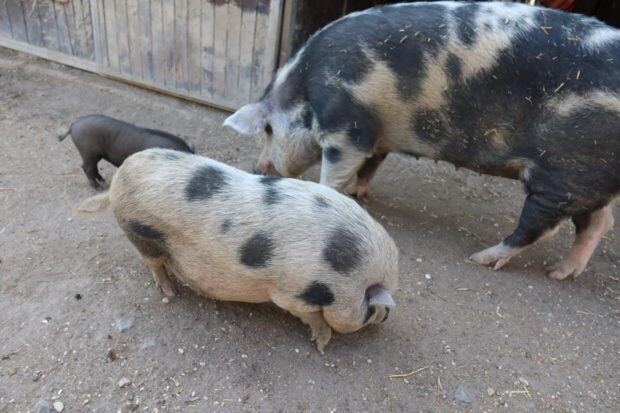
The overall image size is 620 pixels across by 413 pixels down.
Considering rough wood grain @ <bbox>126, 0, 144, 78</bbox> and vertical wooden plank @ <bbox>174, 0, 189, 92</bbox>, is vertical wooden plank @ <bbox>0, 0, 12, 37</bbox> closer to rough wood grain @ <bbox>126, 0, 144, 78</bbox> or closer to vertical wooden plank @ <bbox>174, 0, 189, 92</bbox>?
rough wood grain @ <bbox>126, 0, 144, 78</bbox>

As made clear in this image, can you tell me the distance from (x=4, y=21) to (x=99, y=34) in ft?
4.46

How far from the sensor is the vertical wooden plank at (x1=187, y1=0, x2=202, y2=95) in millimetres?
5234

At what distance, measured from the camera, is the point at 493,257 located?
3752mm

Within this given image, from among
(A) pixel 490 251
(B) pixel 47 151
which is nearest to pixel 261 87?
(B) pixel 47 151

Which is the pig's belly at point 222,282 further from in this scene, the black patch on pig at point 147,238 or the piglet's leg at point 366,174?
the piglet's leg at point 366,174

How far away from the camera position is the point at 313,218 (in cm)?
254

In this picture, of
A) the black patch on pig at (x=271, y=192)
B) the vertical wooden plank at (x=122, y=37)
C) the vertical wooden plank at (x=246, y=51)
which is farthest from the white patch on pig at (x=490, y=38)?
the vertical wooden plank at (x=122, y=37)

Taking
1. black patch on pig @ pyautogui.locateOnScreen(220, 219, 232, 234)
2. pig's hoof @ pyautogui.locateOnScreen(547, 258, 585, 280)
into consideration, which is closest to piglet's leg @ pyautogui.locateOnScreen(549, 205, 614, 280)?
pig's hoof @ pyautogui.locateOnScreen(547, 258, 585, 280)

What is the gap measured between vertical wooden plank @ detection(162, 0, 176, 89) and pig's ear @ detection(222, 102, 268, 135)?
2.10 m

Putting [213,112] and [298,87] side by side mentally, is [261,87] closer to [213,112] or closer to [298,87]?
[213,112]

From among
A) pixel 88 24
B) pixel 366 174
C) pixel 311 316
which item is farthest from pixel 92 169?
pixel 88 24

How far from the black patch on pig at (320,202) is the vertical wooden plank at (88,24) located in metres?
4.23

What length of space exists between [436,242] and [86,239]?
2.47m

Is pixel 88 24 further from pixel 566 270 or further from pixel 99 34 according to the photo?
pixel 566 270
